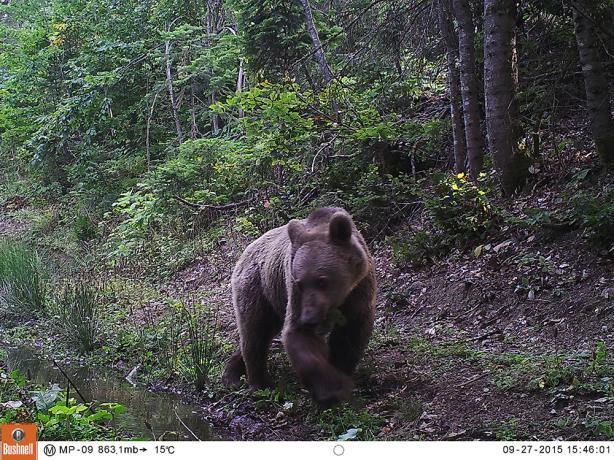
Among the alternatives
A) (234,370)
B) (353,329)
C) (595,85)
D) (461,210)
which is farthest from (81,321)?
(595,85)

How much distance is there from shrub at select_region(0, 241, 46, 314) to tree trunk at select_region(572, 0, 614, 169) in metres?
7.72

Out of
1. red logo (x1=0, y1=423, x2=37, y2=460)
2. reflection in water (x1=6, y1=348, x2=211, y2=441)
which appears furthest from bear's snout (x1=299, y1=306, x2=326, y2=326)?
red logo (x1=0, y1=423, x2=37, y2=460)

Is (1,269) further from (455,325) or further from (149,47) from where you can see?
(149,47)

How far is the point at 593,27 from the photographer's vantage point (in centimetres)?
758

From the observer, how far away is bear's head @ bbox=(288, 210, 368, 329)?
4.64 m

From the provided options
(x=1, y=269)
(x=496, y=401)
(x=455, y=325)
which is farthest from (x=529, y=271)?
(x=1, y=269)

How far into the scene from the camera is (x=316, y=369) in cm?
461

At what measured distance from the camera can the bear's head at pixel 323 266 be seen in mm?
4641

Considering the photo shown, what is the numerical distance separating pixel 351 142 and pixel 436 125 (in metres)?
1.47

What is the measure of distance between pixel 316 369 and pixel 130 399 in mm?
2251

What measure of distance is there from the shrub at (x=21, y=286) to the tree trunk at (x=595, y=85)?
7723 mm

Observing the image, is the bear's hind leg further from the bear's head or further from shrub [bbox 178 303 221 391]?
the bear's head

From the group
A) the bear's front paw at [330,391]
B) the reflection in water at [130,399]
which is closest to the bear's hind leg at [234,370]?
the reflection in water at [130,399]
